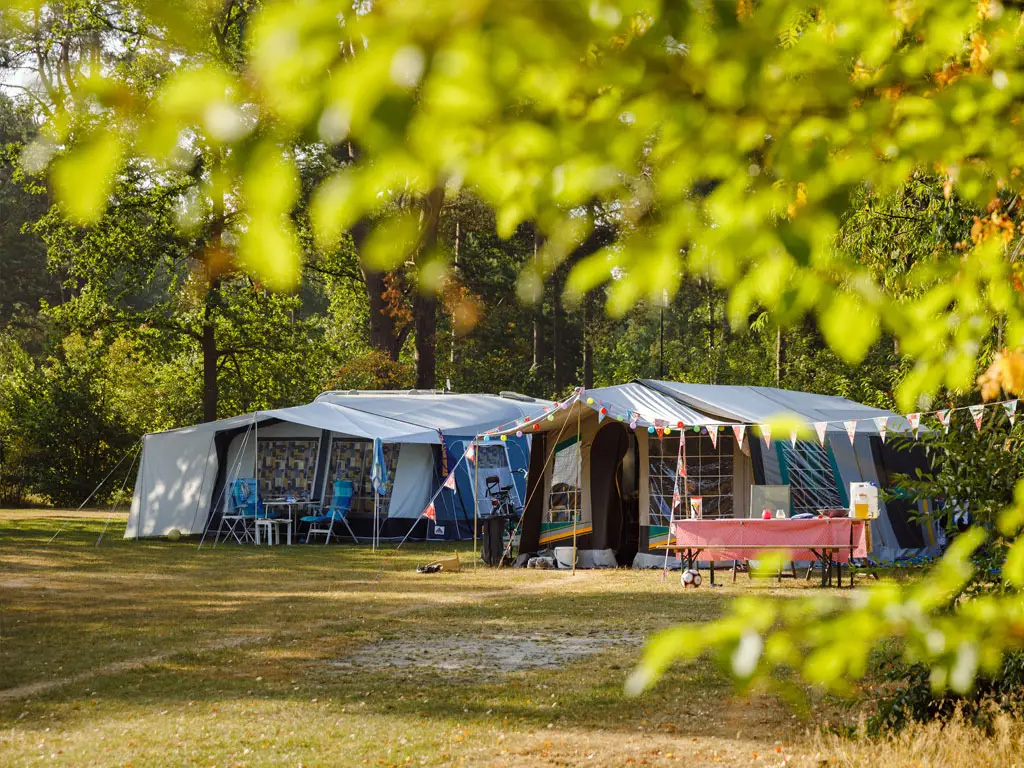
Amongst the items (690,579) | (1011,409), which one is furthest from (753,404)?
(1011,409)

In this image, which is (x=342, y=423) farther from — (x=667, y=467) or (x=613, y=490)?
(x=667, y=467)

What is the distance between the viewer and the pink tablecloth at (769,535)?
36.0 ft

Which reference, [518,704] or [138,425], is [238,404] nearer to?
[138,425]

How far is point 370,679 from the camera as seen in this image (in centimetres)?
659

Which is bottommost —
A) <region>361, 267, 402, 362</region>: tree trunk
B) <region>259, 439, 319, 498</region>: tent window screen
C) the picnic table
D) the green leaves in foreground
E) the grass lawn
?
the grass lawn

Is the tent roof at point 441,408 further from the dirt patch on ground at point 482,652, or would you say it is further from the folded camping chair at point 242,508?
the dirt patch on ground at point 482,652

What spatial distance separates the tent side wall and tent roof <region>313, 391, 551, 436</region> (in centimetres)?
191

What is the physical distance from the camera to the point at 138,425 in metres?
25.2

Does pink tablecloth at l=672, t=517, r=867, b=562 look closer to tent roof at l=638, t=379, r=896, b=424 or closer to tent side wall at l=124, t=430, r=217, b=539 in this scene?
tent roof at l=638, t=379, r=896, b=424

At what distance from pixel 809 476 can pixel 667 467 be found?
154 centimetres

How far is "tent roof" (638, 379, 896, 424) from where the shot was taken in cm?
1293

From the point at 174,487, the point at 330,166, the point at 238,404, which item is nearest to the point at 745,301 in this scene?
the point at 174,487

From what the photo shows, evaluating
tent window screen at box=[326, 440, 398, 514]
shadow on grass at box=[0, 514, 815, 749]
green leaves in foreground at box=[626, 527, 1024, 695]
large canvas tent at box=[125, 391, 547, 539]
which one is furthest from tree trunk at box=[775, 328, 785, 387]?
green leaves in foreground at box=[626, 527, 1024, 695]

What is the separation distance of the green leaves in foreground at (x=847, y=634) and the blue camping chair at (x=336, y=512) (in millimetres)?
15217
